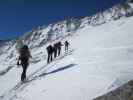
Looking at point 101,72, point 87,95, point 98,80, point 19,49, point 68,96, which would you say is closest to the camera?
point 87,95

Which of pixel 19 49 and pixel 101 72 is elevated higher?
pixel 19 49

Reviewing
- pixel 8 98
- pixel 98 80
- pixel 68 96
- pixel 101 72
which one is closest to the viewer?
pixel 68 96

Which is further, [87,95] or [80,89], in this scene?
[80,89]

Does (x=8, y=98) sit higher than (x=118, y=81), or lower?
lower

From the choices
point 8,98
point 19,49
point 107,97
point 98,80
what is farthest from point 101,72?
point 19,49

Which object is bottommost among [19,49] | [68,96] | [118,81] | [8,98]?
[8,98]

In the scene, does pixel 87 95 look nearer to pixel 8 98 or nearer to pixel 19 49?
pixel 8 98

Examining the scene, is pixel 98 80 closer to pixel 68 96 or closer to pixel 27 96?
pixel 68 96

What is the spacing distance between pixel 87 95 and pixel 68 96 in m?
0.82

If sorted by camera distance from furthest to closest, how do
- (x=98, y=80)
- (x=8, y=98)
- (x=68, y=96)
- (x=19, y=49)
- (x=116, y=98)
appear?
(x=19, y=49), (x=8, y=98), (x=98, y=80), (x=68, y=96), (x=116, y=98)

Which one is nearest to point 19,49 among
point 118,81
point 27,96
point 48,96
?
point 27,96

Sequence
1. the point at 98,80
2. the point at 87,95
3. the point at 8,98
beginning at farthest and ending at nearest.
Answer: the point at 8,98
the point at 98,80
the point at 87,95

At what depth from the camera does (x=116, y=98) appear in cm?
644

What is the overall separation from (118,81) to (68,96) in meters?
1.84
